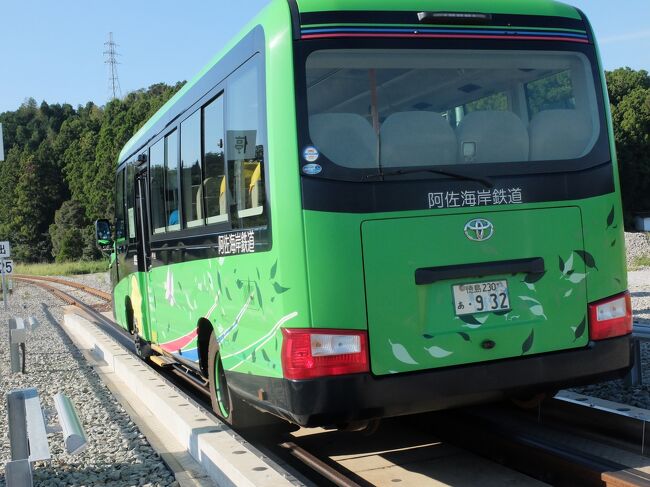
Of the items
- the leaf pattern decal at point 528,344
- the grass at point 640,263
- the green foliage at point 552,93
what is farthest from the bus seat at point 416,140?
the grass at point 640,263

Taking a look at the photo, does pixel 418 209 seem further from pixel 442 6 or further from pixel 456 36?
pixel 442 6

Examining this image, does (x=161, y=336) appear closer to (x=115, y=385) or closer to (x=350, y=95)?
(x=115, y=385)

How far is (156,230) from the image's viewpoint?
9.42 meters

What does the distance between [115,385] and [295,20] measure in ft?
23.8

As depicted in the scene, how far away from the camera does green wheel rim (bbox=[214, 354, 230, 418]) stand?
7.00 m

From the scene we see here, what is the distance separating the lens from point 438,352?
5094mm

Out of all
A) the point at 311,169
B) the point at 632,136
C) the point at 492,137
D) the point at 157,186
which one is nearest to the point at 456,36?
the point at 492,137

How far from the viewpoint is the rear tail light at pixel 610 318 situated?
17.9 ft

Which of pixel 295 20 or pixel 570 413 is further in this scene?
pixel 570 413

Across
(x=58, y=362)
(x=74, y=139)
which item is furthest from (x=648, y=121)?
(x=74, y=139)

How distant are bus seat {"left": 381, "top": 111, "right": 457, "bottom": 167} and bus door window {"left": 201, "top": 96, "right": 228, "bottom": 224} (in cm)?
151

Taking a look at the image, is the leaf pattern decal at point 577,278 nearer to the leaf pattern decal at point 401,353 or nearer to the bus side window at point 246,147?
the leaf pattern decal at point 401,353

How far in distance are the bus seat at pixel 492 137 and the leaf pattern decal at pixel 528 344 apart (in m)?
1.16

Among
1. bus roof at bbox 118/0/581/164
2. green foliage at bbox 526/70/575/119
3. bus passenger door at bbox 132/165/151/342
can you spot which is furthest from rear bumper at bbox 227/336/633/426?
bus passenger door at bbox 132/165/151/342
